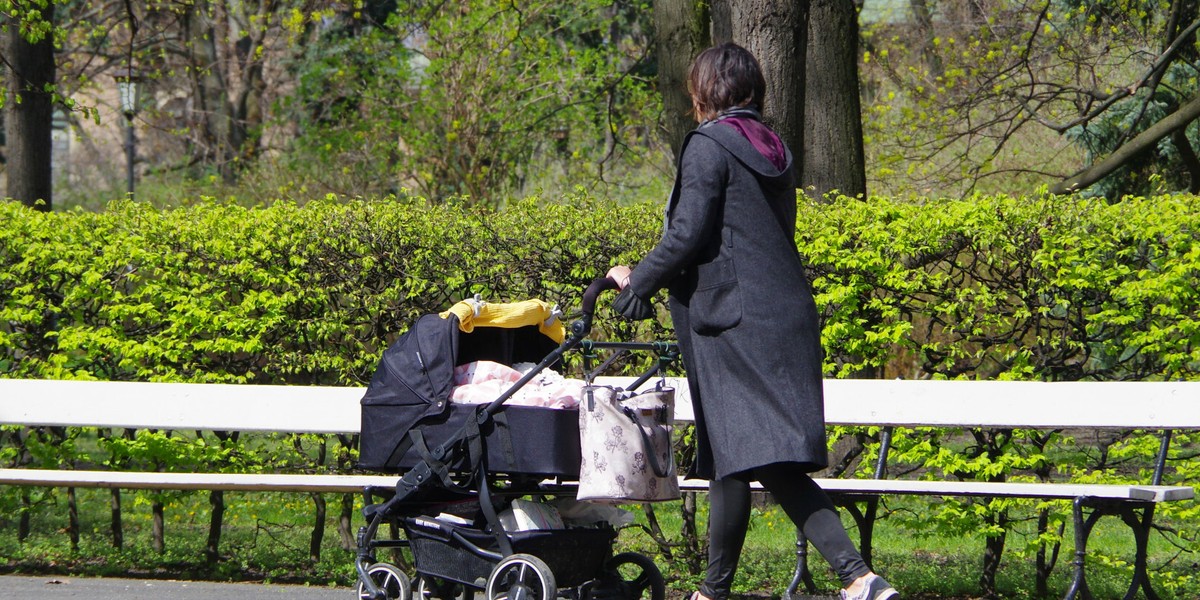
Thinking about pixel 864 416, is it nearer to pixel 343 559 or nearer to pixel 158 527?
pixel 343 559

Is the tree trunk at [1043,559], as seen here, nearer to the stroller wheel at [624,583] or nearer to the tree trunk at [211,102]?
the stroller wheel at [624,583]

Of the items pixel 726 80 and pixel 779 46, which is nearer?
pixel 726 80

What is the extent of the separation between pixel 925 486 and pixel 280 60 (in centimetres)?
2321

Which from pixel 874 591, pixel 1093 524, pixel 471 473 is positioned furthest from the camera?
pixel 1093 524

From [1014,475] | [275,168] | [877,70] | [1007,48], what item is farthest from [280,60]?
[1014,475]

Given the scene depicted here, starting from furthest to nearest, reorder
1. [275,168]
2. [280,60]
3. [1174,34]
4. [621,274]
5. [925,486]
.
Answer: [280,60] < [275,168] < [1174,34] < [925,486] < [621,274]

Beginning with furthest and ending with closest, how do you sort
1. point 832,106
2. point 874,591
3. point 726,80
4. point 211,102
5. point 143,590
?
point 211,102
point 832,106
point 143,590
point 726,80
point 874,591

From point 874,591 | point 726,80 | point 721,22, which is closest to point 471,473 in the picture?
point 874,591

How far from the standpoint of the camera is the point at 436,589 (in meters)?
4.62

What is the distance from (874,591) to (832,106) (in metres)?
4.78

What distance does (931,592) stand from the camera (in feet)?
19.7

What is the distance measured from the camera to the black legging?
13.0 feet

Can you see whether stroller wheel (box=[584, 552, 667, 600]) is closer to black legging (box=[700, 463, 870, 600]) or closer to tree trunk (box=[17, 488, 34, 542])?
black legging (box=[700, 463, 870, 600])

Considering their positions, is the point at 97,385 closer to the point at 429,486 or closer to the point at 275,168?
the point at 429,486
